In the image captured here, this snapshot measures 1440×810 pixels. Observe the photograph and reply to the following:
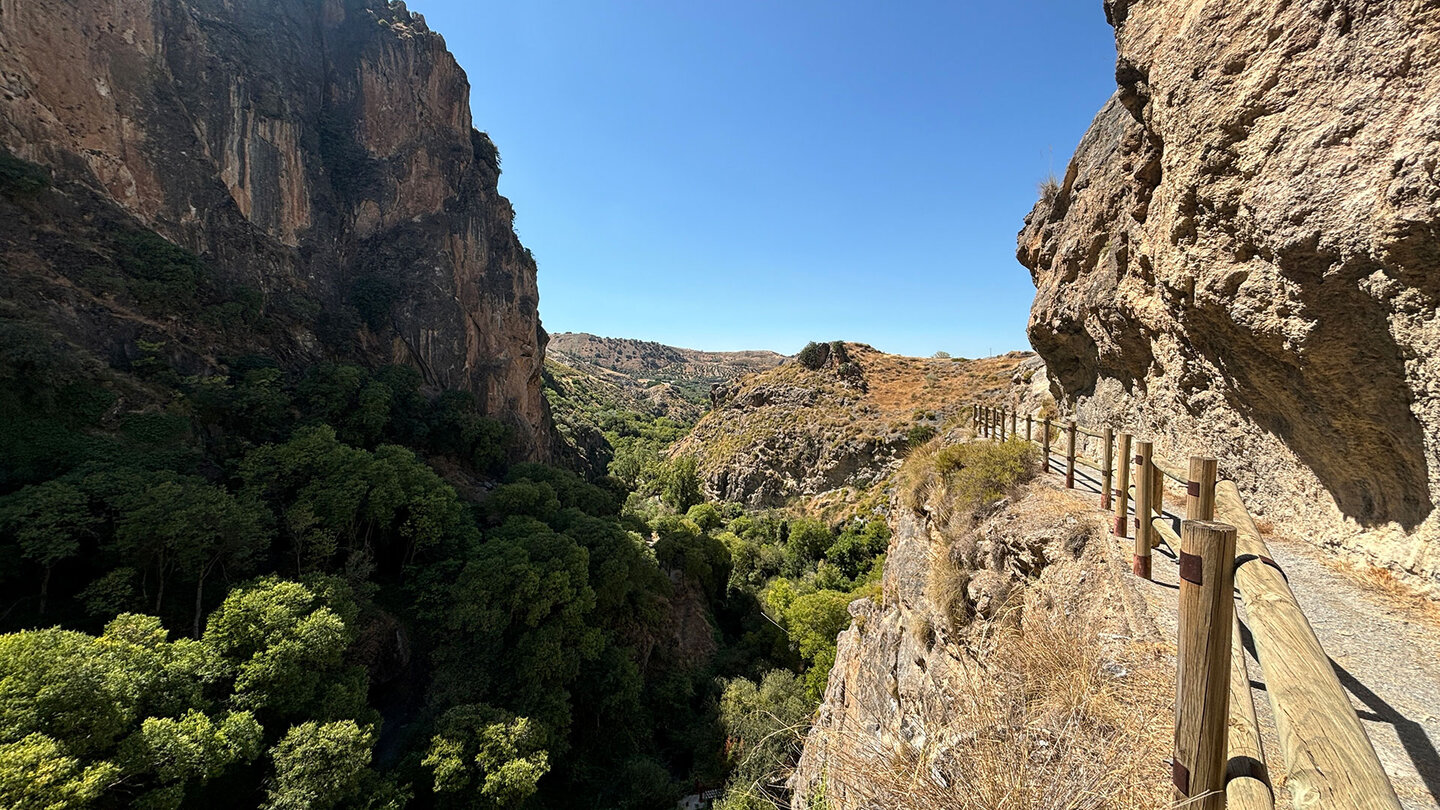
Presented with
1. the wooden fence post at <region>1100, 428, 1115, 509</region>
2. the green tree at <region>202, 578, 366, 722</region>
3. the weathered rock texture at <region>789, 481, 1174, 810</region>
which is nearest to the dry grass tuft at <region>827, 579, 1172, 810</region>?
the weathered rock texture at <region>789, 481, 1174, 810</region>

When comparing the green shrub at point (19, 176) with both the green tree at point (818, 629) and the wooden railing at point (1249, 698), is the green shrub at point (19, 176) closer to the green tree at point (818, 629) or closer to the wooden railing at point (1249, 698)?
the wooden railing at point (1249, 698)

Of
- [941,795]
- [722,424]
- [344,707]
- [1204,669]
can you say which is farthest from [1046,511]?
[722,424]

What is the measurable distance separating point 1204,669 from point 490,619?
16.0 meters

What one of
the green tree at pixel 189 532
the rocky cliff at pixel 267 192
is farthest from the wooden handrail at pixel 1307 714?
the rocky cliff at pixel 267 192

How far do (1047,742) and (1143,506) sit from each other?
2544 mm

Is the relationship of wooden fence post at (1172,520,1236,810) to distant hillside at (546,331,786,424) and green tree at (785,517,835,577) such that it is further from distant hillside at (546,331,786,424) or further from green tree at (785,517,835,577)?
distant hillside at (546,331,786,424)

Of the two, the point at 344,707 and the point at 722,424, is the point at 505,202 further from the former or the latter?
the point at 344,707

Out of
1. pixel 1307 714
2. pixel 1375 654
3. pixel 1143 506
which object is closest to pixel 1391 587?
pixel 1375 654

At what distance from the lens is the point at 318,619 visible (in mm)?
10562

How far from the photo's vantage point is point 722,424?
4753cm

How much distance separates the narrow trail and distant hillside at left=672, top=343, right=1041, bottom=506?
89.7 feet

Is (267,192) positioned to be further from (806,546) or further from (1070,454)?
(1070,454)

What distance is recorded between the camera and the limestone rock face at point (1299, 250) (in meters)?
3.33

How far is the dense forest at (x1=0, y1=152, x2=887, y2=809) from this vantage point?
812 cm
